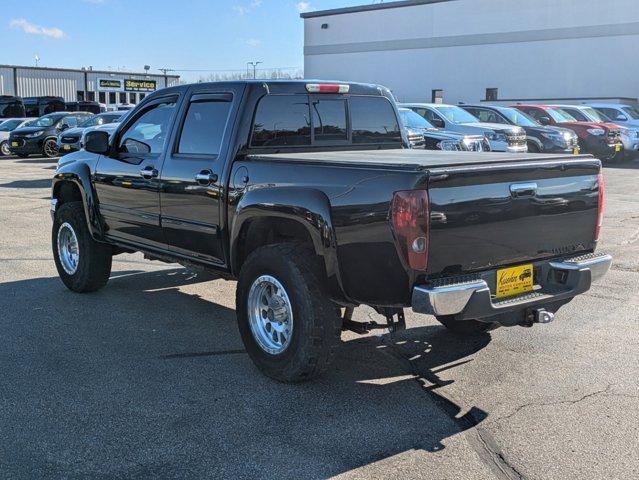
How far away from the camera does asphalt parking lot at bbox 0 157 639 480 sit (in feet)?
11.4

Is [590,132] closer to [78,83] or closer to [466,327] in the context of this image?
[466,327]

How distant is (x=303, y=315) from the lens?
4227 millimetres

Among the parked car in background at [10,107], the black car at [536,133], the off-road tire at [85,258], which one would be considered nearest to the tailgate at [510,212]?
the off-road tire at [85,258]

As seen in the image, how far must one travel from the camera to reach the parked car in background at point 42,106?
3412 cm

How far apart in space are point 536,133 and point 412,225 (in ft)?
53.2

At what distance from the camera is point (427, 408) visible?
4.16 metres

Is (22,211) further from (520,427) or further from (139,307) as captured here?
(520,427)

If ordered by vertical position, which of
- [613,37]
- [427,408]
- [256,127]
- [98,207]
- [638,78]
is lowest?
[427,408]

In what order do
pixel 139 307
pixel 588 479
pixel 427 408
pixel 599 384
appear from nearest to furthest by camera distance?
pixel 588 479
pixel 427 408
pixel 599 384
pixel 139 307

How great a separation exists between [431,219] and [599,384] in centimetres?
183

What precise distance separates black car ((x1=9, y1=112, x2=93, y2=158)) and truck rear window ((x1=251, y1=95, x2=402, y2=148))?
2121 cm

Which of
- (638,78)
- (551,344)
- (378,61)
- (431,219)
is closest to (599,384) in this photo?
(551,344)

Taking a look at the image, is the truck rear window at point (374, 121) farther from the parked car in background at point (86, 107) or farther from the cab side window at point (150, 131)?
the parked car in background at point (86, 107)

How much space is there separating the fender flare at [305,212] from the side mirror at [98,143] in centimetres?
209
